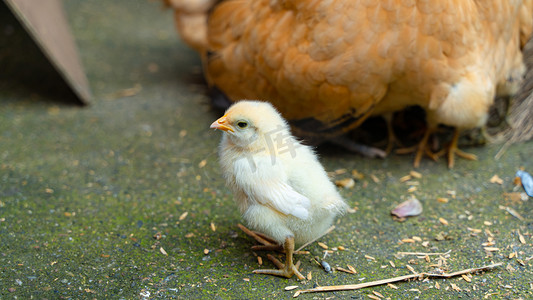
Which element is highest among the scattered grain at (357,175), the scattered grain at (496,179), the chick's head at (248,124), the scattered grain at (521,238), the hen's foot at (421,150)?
the chick's head at (248,124)

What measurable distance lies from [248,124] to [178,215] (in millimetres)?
782

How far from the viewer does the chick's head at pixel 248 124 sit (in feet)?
6.60

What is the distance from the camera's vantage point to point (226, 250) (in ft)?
7.51

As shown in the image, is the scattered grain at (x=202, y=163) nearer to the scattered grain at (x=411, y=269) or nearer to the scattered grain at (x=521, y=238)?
the scattered grain at (x=411, y=269)

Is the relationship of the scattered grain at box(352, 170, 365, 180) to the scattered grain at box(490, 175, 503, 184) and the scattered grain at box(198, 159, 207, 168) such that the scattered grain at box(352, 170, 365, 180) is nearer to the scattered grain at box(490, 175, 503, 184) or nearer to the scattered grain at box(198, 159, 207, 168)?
the scattered grain at box(490, 175, 503, 184)

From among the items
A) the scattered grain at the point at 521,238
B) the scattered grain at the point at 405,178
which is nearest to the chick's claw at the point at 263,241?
the scattered grain at the point at 405,178

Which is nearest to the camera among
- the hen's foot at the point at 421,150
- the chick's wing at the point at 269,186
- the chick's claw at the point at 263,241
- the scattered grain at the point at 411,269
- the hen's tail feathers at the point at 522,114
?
the chick's wing at the point at 269,186

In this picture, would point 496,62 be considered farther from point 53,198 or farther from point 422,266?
point 53,198

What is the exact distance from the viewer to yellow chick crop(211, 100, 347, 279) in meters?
1.97

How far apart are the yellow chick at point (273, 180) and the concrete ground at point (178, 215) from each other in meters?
0.25

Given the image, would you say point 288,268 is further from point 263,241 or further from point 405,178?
point 405,178

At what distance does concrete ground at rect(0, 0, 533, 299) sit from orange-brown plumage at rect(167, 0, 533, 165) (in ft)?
1.45

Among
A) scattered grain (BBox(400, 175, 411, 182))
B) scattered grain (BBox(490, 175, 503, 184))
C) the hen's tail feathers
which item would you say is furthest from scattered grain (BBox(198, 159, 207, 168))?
the hen's tail feathers

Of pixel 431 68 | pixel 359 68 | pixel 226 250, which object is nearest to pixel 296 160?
pixel 226 250
